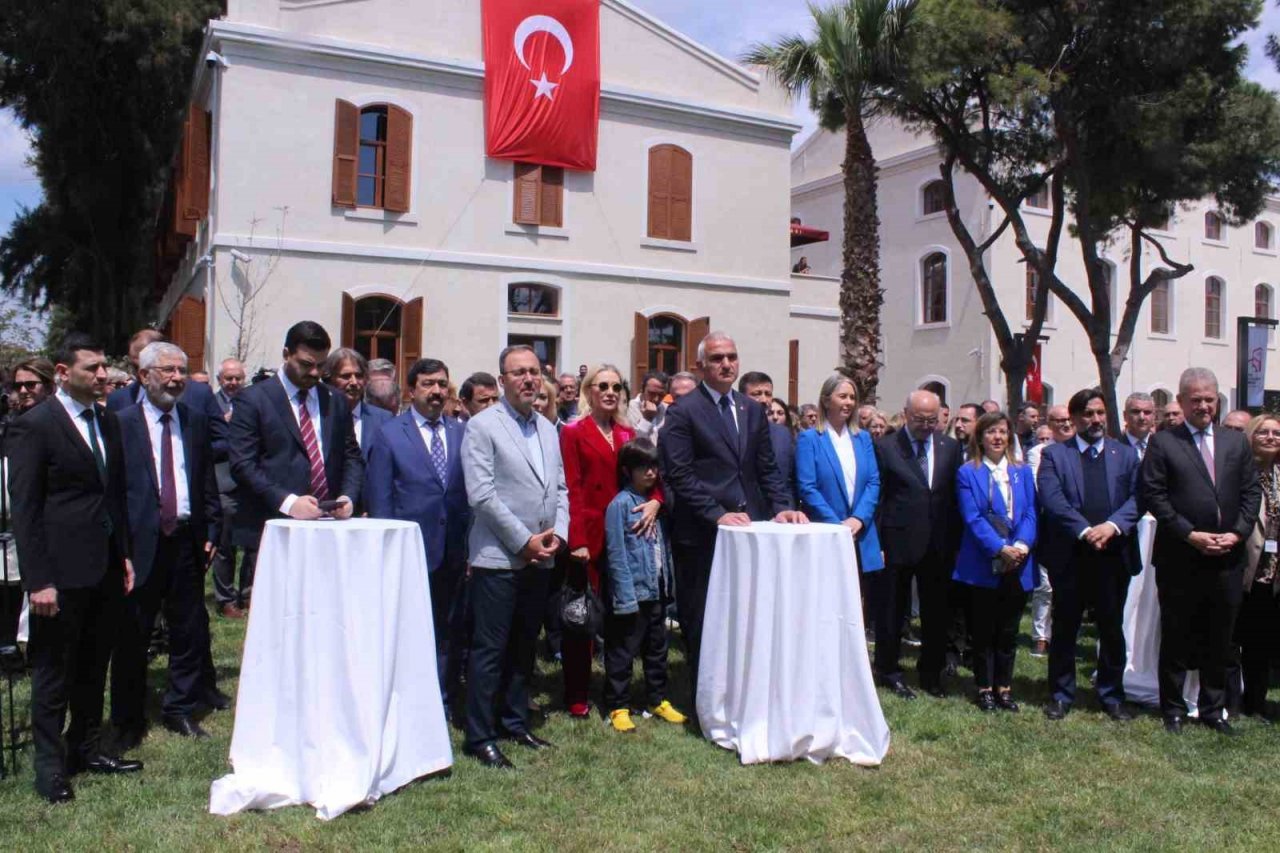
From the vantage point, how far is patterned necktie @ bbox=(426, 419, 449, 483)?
6539mm

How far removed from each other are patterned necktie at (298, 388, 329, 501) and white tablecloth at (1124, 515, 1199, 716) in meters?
4.92

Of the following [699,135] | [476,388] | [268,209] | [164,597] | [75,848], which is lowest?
[75,848]

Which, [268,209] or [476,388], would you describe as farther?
[268,209]

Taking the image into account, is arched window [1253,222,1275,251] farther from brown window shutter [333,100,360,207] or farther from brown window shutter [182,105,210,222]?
brown window shutter [182,105,210,222]

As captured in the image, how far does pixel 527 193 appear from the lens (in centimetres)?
2041

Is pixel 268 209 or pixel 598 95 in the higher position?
pixel 598 95

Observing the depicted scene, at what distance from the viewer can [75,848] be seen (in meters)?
4.27

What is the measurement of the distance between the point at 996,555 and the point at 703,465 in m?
1.93

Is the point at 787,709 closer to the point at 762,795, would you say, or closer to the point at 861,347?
the point at 762,795

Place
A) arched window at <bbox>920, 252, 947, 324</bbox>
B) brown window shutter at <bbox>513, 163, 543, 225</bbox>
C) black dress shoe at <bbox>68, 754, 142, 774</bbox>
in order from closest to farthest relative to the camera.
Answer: black dress shoe at <bbox>68, 754, 142, 774</bbox> < brown window shutter at <bbox>513, 163, 543, 225</bbox> < arched window at <bbox>920, 252, 947, 324</bbox>

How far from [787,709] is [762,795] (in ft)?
1.88

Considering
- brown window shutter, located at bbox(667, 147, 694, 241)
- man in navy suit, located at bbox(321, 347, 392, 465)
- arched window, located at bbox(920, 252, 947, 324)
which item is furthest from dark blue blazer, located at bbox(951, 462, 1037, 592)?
arched window, located at bbox(920, 252, 947, 324)

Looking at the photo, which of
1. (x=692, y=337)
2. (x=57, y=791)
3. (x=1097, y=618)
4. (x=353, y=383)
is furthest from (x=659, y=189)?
(x=57, y=791)

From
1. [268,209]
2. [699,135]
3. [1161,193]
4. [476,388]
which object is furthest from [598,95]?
[476,388]
